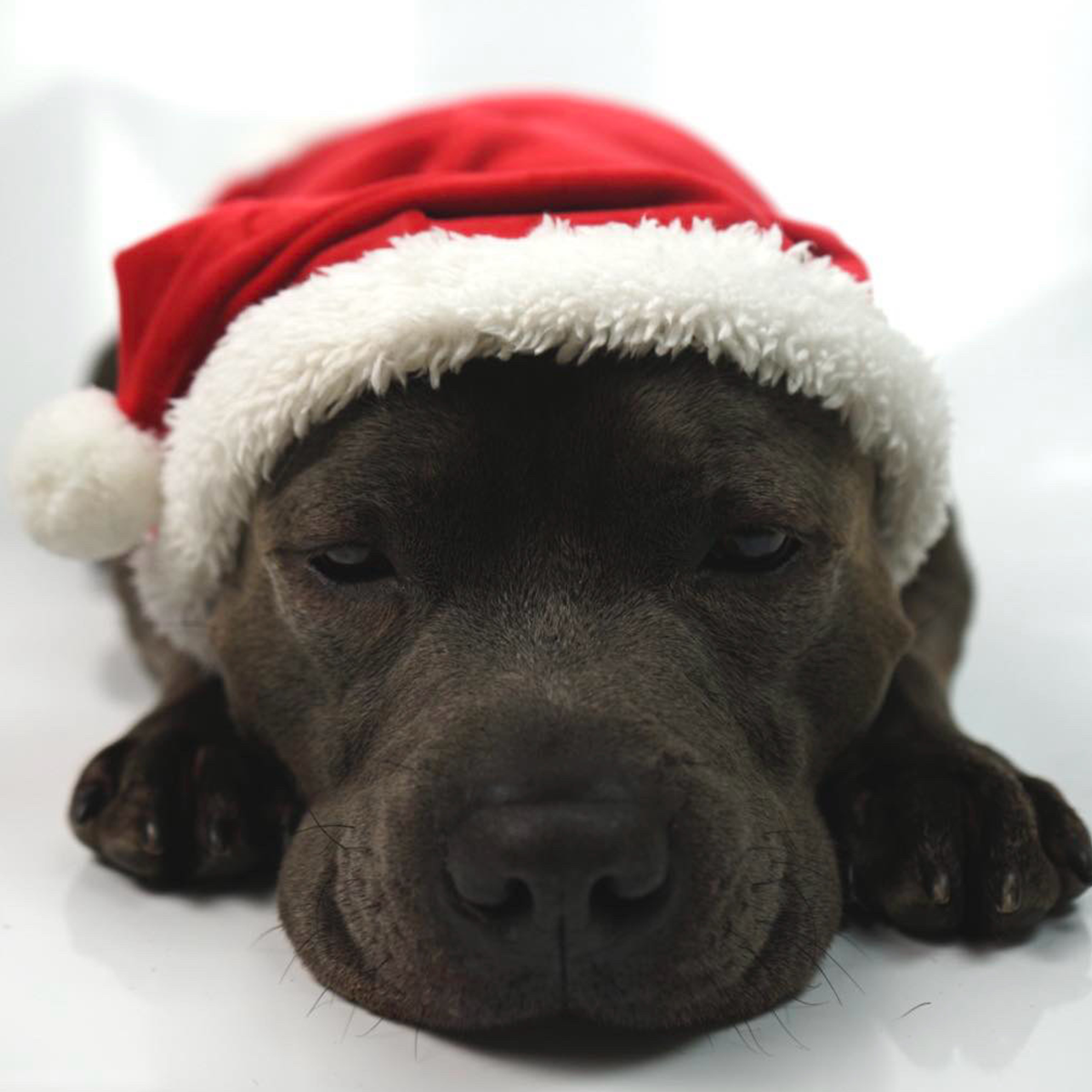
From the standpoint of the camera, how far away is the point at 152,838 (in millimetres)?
1913

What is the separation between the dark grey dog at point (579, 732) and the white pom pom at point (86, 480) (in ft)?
0.53

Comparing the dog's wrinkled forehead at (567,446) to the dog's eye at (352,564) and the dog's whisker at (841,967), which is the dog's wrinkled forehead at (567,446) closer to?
the dog's eye at (352,564)

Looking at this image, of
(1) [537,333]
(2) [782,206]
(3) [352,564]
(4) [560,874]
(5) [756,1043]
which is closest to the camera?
(4) [560,874]

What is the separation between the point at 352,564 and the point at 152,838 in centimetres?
38

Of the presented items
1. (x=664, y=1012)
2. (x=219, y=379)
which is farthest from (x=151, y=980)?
(x=219, y=379)

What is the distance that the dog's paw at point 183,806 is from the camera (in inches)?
75.8

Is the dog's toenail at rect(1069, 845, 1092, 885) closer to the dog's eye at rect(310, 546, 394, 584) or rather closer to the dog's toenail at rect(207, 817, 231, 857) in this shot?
the dog's eye at rect(310, 546, 394, 584)

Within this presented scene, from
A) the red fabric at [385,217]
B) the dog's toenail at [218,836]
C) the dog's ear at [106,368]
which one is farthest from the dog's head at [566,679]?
the dog's ear at [106,368]

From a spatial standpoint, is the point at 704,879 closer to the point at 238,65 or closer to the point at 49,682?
the point at 49,682

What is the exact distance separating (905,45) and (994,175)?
369 millimetres

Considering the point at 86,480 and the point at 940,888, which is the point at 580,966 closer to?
the point at 940,888

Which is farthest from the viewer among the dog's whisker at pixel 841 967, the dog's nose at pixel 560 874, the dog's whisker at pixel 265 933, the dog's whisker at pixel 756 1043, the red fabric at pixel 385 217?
the red fabric at pixel 385 217

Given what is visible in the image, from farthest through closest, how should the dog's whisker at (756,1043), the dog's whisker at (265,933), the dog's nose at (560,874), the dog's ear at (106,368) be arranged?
the dog's ear at (106,368)
the dog's whisker at (265,933)
the dog's whisker at (756,1043)
the dog's nose at (560,874)

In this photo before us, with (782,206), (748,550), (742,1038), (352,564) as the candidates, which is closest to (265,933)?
(352,564)
